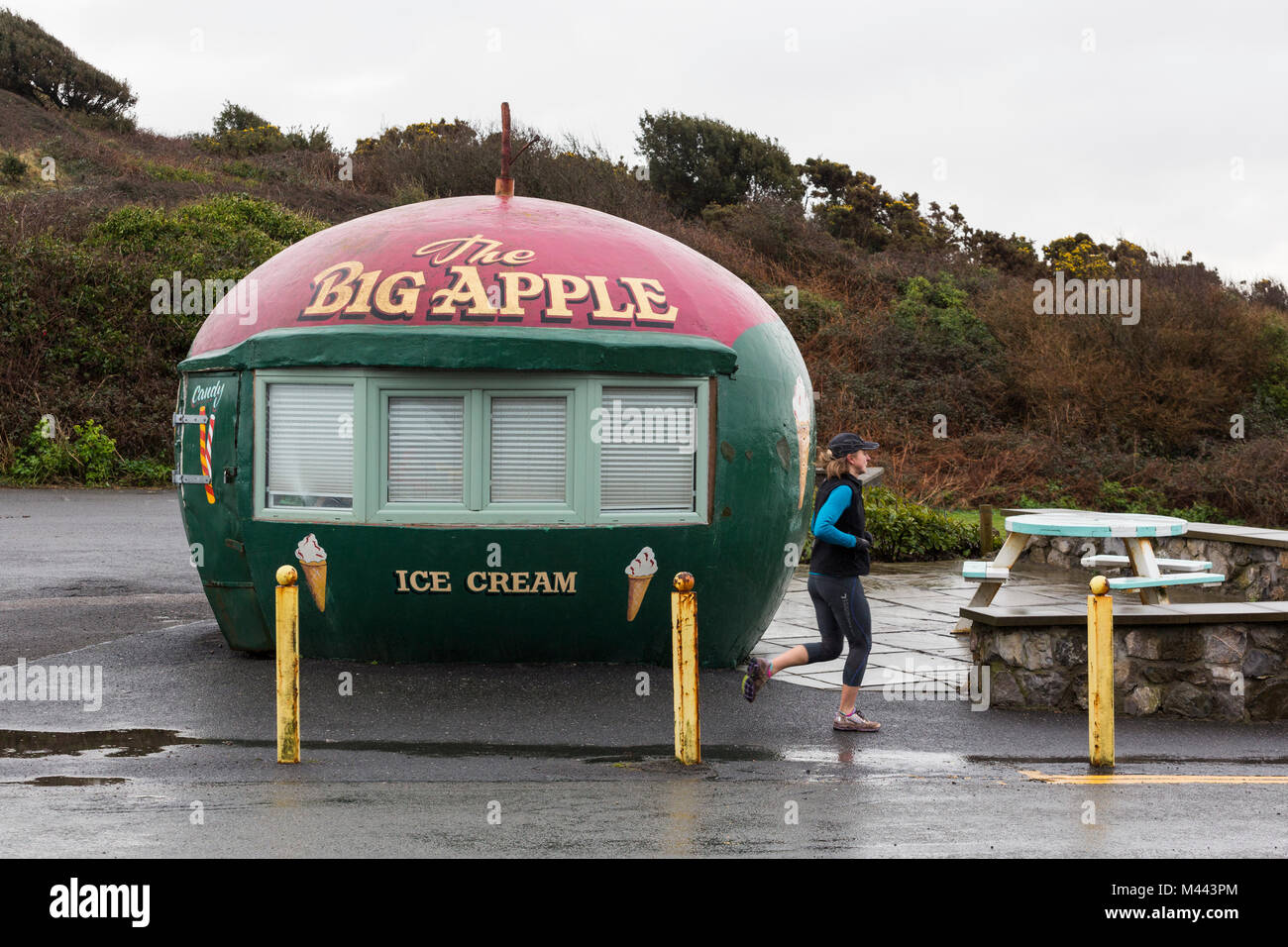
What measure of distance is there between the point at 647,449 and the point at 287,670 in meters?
2.81

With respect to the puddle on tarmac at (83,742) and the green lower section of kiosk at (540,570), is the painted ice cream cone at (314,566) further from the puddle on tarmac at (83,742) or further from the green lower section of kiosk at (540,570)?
the puddle on tarmac at (83,742)

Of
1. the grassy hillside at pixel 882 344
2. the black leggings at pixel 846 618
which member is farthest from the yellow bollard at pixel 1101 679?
the grassy hillside at pixel 882 344

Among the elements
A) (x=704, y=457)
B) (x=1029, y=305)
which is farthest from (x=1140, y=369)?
(x=704, y=457)

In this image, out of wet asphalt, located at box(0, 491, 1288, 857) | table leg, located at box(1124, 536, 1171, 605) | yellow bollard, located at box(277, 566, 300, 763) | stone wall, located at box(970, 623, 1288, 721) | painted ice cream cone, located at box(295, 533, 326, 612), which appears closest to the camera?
wet asphalt, located at box(0, 491, 1288, 857)

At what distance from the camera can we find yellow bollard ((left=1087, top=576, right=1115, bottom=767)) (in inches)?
287

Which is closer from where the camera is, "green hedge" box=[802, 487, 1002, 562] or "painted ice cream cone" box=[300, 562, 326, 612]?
"painted ice cream cone" box=[300, 562, 326, 612]

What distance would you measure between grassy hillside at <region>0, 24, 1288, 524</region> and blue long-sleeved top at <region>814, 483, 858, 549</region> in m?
14.7

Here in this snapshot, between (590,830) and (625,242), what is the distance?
16.2ft

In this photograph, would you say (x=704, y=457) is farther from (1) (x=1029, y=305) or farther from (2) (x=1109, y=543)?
(1) (x=1029, y=305)

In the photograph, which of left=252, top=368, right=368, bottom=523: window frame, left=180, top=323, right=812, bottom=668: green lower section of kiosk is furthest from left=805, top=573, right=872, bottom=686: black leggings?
left=252, top=368, right=368, bottom=523: window frame

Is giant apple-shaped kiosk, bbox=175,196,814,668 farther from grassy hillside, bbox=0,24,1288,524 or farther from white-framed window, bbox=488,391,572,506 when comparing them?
grassy hillside, bbox=0,24,1288,524

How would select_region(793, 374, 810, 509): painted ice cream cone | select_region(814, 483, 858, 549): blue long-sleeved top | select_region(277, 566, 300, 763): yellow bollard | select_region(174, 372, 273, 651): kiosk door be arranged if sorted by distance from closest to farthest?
select_region(277, 566, 300, 763): yellow bollard
select_region(814, 483, 858, 549): blue long-sleeved top
select_region(174, 372, 273, 651): kiosk door
select_region(793, 374, 810, 509): painted ice cream cone

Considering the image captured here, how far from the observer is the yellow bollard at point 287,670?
704 centimetres

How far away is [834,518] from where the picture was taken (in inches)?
318
